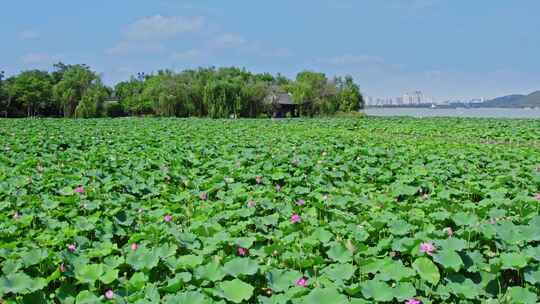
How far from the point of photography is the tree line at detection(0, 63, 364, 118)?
38.6 meters

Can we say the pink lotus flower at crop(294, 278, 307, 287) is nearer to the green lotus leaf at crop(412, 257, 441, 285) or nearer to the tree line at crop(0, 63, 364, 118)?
the green lotus leaf at crop(412, 257, 441, 285)

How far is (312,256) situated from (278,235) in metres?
0.50

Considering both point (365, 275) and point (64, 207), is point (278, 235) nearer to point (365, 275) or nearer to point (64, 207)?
point (365, 275)

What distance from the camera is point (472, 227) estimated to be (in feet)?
9.70

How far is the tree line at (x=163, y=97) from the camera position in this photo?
3862 centimetres

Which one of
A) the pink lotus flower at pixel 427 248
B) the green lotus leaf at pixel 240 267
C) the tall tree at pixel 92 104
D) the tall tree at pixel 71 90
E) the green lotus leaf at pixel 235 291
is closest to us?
the green lotus leaf at pixel 235 291

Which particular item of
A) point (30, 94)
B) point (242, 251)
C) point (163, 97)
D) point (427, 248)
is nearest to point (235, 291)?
point (242, 251)

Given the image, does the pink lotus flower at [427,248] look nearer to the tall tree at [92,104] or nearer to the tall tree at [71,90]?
the tall tree at [92,104]

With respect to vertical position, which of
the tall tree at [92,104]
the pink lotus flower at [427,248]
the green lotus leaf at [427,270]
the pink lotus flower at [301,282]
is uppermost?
the tall tree at [92,104]

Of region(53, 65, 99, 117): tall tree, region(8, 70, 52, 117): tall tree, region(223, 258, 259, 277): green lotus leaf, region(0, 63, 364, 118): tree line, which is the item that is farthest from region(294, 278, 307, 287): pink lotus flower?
region(8, 70, 52, 117): tall tree

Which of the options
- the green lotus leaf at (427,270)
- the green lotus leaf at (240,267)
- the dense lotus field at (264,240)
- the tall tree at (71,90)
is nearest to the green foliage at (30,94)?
the tall tree at (71,90)

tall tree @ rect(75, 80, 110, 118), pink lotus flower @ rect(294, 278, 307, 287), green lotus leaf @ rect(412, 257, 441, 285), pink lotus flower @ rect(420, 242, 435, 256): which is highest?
tall tree @ rect(75, 80, 110, 118)

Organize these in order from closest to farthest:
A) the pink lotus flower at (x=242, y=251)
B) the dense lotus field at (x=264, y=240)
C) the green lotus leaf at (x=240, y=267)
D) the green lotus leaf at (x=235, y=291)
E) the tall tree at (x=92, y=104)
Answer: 1. the green lotus leaf at (x=235, y=291)
2. the dense lotus field at (x=264, y=240)
3. the green lotus leaf at (x=240, y=267)
4. the pink lotus flower at (x=242, y=251)
5. the tall tree at (x=92, y=104)

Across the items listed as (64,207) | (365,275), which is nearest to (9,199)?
(64,207)
